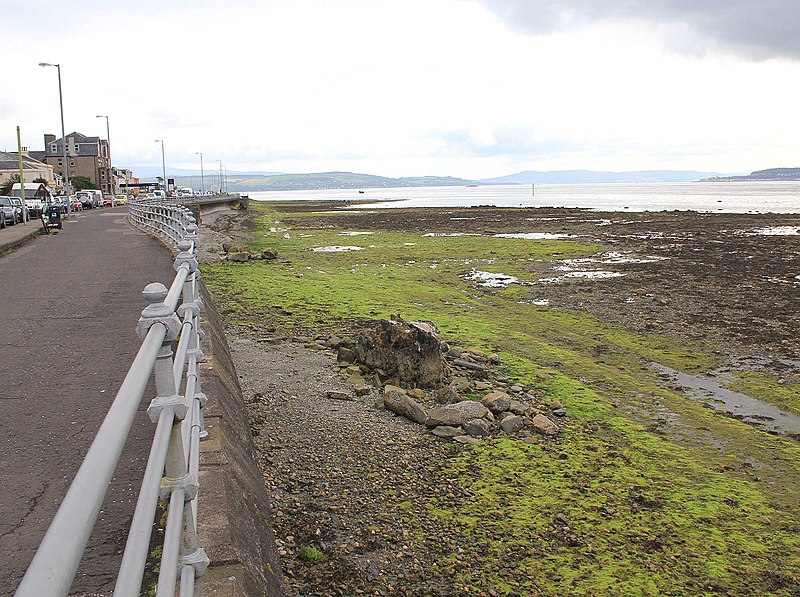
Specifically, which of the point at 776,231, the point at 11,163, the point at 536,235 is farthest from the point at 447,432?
the point at 11,163

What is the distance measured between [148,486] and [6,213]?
115 ft

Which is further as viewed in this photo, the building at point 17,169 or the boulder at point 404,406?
the building at point 17,169

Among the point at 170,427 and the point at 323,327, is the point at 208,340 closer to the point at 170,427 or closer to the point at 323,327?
the point at 170,427

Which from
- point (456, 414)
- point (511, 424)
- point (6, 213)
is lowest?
point (511, 424)

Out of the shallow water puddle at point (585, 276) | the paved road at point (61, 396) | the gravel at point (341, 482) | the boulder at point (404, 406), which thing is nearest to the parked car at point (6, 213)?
the paved road at point (61, 396)

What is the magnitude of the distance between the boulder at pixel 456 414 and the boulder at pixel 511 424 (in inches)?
12.0

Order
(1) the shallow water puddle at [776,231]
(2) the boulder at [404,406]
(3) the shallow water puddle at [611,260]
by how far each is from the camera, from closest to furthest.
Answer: (2) the boulder at [404,406] → (3) the shallow water puddle at [611,260] → (1) the shallow water puddle at [776,231]

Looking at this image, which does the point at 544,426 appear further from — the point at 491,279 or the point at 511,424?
the point at 491,279

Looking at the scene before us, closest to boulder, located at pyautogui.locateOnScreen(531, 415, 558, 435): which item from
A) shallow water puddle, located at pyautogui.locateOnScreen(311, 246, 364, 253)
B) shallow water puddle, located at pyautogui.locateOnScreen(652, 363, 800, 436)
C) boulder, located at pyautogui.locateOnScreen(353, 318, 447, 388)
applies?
boulder, located at pyautogui.locateOnScreen(353, 318, 447, 388)

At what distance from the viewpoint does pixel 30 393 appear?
633cm

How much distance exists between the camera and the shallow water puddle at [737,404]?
32.0ft

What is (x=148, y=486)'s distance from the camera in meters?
2.14

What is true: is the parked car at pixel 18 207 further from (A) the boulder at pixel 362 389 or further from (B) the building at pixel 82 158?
(B) the building at pixel 82 158

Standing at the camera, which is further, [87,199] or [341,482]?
[87,199]
